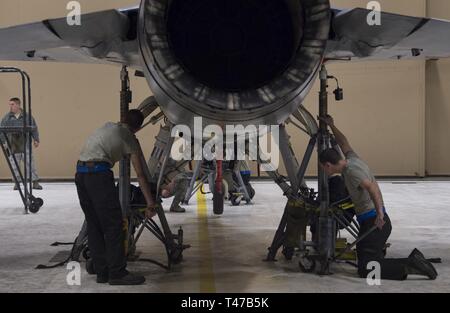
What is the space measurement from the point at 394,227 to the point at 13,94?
1129 centimetres

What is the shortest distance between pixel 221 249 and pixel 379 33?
318 centimetres

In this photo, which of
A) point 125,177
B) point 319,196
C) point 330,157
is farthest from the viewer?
point 319,196

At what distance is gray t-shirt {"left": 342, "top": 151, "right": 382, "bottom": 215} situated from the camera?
5441mm

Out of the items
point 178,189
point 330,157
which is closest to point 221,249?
point 330,157

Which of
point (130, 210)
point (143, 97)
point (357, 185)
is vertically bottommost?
point (130, 210)

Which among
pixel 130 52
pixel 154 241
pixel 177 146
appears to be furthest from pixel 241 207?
pixel 130 52

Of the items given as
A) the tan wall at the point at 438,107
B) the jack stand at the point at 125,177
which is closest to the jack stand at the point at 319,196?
the jack stand at the point at 125,177

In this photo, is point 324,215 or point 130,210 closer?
point 324,215

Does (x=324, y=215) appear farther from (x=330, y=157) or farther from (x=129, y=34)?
(x=129, y=34)

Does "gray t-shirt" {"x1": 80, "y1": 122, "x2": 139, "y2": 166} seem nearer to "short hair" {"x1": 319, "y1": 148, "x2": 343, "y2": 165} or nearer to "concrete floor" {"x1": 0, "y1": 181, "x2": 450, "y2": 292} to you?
"concrete floor" {"x1": 0, "y1": 181, "x2": 450, "y2": 292}

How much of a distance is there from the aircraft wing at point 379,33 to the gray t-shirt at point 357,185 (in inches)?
38.2

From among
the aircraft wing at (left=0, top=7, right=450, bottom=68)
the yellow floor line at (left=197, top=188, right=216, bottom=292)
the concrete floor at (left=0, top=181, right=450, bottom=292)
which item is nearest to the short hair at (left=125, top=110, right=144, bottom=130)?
the aircraft wing at (left=0, top=7, right=450, bottom=68)

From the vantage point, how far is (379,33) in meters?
4.83

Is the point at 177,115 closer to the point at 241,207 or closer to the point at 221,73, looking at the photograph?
the point at 221,73
